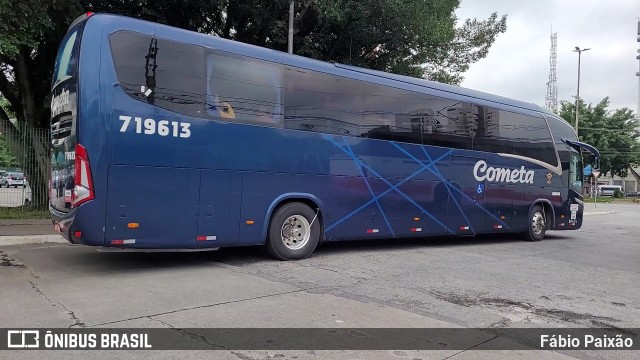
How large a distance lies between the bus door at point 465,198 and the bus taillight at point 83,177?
25.4ft

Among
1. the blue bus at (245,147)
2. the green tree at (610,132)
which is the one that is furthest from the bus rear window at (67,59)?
the green tree at (610,132)

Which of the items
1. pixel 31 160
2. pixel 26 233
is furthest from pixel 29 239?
pixel 31 160

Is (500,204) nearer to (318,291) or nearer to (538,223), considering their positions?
(538,223)

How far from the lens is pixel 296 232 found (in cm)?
906

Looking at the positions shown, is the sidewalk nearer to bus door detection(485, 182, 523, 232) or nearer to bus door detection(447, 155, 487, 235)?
bus door detection(447, 155, 487, 235)

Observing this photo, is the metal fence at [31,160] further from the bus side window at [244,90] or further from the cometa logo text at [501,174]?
the cometa logo text at [501,174]

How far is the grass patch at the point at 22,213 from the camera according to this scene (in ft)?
44.9

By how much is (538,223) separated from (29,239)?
12995mm

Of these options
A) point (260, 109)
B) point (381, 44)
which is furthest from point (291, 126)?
point (381, 44)

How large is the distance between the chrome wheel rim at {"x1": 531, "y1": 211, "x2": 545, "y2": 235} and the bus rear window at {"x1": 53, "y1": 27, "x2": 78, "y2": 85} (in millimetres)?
12077

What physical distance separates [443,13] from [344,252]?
10.2 m

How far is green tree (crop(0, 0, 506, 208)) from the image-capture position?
14.3 metres

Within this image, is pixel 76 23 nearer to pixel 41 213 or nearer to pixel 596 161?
pixel 41 213

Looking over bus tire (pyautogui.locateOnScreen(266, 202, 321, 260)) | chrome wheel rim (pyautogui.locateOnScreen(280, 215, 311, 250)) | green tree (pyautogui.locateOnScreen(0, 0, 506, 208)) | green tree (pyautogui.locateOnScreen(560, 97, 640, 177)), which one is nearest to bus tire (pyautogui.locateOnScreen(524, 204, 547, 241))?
green tree (pyautogui.locateOnScreen(0, 0, 506, 208))
